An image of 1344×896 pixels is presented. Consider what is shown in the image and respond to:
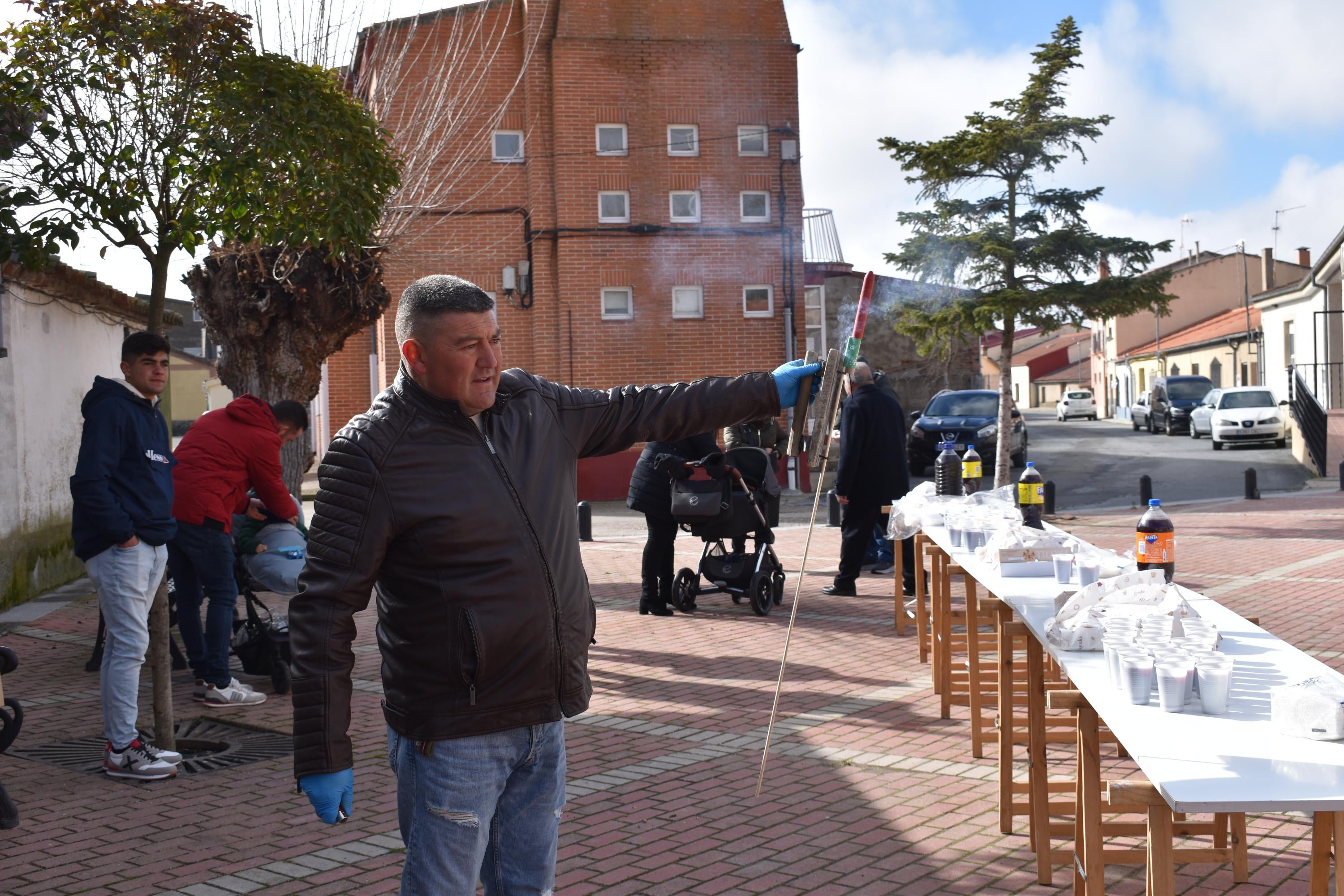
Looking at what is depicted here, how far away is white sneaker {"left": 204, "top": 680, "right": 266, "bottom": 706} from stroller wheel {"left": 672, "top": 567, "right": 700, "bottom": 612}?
421cm

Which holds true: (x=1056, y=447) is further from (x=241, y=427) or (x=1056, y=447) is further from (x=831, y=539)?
(x=241, y=427)

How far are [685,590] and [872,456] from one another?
209cm

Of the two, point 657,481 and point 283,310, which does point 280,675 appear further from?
point 283,310

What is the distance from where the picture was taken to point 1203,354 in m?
57.5

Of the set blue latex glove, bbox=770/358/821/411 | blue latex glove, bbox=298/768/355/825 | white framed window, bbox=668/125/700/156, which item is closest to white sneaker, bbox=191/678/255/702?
blue latex glove, bbox=298/768/355/825

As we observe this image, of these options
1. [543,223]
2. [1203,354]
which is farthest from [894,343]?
[1203,354]

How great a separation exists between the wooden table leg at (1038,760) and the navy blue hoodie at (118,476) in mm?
4343

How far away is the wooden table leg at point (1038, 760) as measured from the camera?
14.9ft

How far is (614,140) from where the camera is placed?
1044 inches

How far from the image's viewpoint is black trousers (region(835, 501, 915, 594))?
1116 centimetres

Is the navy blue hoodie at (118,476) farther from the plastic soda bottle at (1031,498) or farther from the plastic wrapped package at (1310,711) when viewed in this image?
the plastic wrapped package at (1310,711)

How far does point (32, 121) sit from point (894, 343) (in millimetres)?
33285

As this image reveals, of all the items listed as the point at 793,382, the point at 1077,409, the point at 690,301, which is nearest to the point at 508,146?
the point at 690,301

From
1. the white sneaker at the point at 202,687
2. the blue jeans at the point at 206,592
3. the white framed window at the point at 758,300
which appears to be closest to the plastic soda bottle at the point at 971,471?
the blue jeans at the point at 206,592
